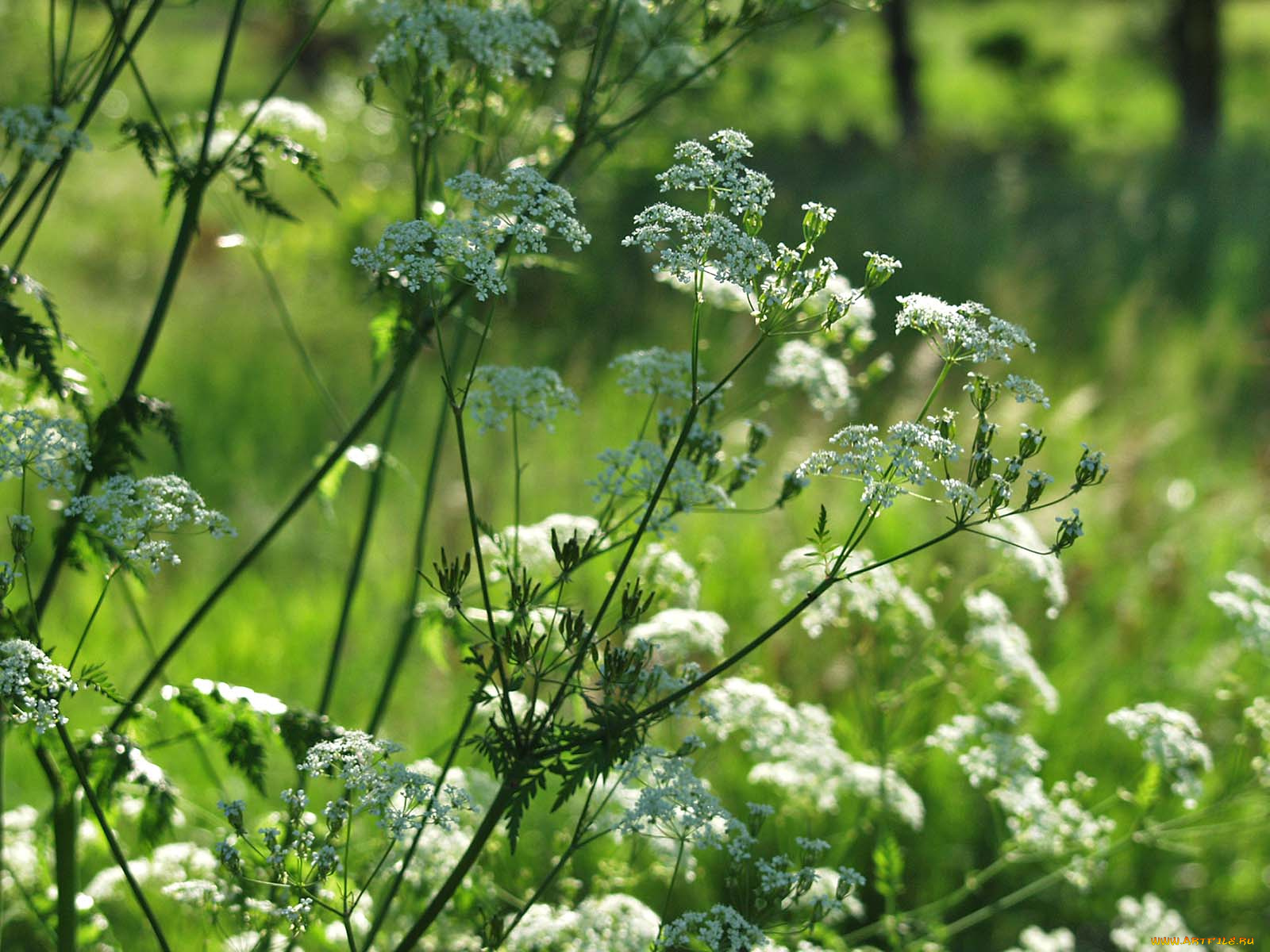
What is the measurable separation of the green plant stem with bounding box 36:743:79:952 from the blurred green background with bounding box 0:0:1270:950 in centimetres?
109

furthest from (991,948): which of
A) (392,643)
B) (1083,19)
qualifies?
(1083,19)

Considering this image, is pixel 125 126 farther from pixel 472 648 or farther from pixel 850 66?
pixel 850 66

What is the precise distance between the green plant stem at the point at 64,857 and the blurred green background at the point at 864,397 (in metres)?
1.09

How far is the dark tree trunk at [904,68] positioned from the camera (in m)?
17.1

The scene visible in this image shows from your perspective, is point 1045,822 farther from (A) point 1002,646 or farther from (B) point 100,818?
(B) point 100,818

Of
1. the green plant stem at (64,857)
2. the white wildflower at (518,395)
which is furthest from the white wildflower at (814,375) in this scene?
the green plant stem at (64,857)

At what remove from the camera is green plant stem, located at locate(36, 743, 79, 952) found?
2.62 m

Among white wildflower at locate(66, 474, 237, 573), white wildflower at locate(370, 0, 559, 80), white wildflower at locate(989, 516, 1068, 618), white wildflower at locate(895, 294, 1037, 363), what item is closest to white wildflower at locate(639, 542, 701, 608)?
white wildflower at locate(989, 516, 1068, 618)

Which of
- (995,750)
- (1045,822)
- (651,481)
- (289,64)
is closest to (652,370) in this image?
(651,481)

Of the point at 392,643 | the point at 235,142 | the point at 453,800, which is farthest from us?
the point at 392,643

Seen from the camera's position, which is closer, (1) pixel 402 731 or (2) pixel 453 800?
(2) pixel 453 800

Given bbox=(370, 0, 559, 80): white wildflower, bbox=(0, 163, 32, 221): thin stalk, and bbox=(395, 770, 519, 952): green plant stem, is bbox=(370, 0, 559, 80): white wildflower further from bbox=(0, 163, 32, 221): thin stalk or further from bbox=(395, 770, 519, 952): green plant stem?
bbox=(395, 770, 519, 952): green plant stem

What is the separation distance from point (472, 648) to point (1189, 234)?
37.3 ft

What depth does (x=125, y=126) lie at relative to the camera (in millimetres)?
2770
